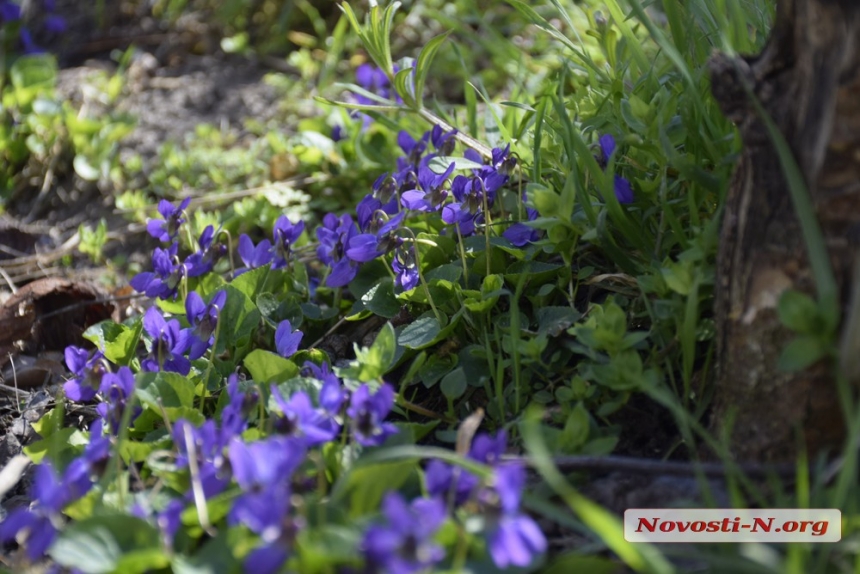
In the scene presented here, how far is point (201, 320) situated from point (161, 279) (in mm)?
301

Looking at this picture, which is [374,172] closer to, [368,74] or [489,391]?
[368,74]

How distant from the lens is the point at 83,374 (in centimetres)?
165

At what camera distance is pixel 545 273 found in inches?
69.0

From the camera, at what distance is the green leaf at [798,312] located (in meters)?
1.15

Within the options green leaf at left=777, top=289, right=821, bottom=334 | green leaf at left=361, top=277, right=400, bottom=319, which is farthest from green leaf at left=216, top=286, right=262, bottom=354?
green leaf at left=777, top=289, right=821, bottom=334

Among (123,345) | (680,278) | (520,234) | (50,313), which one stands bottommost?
(50,313)

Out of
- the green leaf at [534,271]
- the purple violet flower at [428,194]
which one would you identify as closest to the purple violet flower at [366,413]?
the green leaf at [534,271]

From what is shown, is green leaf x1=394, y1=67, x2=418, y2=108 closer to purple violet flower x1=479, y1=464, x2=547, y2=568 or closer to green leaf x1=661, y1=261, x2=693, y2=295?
green leaf x1=661, y1=261, x2=693, y2=295

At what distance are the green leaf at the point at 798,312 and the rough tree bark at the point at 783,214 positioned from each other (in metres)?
0.06

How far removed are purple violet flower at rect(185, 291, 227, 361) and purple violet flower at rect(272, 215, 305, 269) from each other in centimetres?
27

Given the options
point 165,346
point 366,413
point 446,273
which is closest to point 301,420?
point 366,413

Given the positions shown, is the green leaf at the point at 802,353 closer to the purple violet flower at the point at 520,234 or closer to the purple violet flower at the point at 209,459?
the purple violet flower at the point at 520,234

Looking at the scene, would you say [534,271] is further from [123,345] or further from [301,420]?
[123,345]

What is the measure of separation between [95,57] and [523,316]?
121 inches
